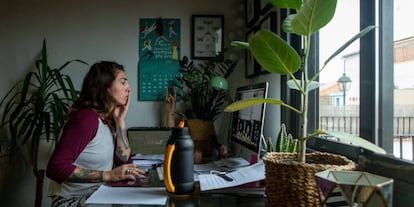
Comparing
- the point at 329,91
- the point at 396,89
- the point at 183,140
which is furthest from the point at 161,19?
the point at 396,89

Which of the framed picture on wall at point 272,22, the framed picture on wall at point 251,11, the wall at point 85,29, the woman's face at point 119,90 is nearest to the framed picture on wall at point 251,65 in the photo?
the framed picture on wall at point 251,11

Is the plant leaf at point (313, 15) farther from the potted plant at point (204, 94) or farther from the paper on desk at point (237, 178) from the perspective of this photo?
the potted plant at point (204, 94)

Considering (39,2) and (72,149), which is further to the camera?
(39,2)

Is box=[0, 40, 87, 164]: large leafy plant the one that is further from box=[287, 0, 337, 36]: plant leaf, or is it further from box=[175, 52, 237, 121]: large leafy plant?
box=[287, 0, 337, 36]: plant leaf

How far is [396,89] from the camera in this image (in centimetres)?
106

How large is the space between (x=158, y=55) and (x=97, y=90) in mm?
1131

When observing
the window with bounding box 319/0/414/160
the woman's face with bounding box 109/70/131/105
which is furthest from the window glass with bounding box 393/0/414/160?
the woman's face with bounding box 109/70/131/105

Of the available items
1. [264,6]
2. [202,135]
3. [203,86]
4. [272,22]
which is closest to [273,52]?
[272,22]

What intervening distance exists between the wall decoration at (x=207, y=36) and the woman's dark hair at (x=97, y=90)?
3.79 feet

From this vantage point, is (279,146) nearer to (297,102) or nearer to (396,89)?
(396,89)

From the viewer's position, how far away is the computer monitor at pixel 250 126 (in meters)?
1.37

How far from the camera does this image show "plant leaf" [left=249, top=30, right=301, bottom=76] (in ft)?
2.60

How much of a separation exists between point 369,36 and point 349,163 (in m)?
0.51

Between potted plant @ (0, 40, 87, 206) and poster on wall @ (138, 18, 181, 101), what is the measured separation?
51 cm
